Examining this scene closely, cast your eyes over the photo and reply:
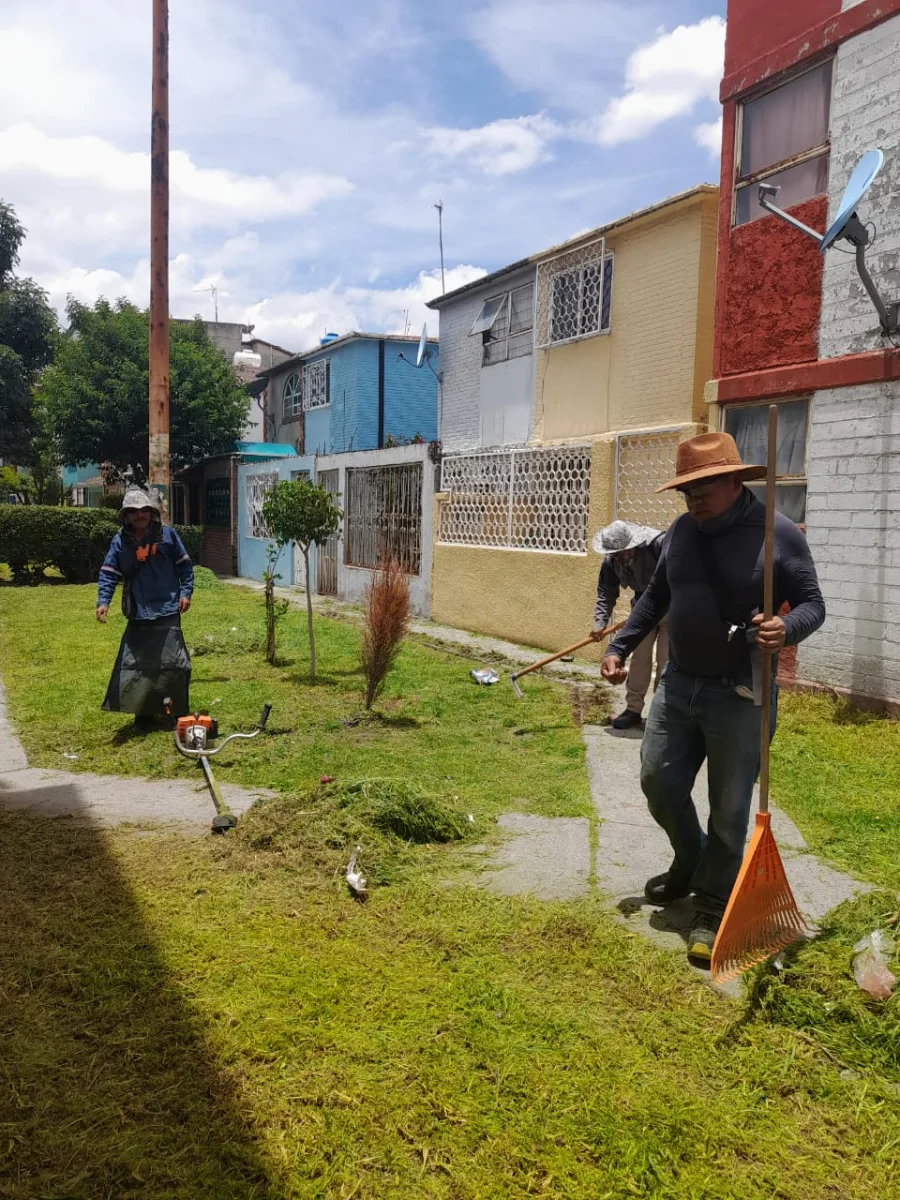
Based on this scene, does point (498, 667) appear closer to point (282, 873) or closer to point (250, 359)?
point (282, 873)

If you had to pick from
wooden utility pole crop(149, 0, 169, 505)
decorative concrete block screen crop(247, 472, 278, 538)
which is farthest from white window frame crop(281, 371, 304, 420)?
wooden utility pole crop(149, 0, 169, 505)

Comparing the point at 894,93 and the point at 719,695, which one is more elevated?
the point at 894,93

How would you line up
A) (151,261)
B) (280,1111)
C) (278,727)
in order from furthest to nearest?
1. (151,261)
2. (278,727)
3. (280,1111)

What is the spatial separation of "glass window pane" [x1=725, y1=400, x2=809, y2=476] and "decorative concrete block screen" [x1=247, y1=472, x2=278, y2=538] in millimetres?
13355

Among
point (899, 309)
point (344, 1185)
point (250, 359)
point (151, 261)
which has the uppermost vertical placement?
point (250, 359)

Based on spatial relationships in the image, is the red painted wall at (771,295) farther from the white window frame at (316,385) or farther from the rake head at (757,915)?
the white window frame at (316,385)

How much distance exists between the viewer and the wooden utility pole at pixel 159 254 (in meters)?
9.83

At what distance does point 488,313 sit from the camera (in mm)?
13805

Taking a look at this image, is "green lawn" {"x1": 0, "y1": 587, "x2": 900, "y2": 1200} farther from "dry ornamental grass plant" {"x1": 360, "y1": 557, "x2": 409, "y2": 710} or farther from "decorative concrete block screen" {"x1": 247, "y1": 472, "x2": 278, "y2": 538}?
"decorative concrete block screen" {"x1": 247, "y1": 472, "x2": 278, "y2": 538}

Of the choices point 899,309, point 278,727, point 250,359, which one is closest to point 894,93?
point 899,309

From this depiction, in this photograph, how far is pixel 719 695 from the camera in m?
3.19

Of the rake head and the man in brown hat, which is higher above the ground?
the man in brown hat

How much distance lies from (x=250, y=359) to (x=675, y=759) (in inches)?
1102

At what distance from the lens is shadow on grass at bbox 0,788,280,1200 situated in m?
2.13
